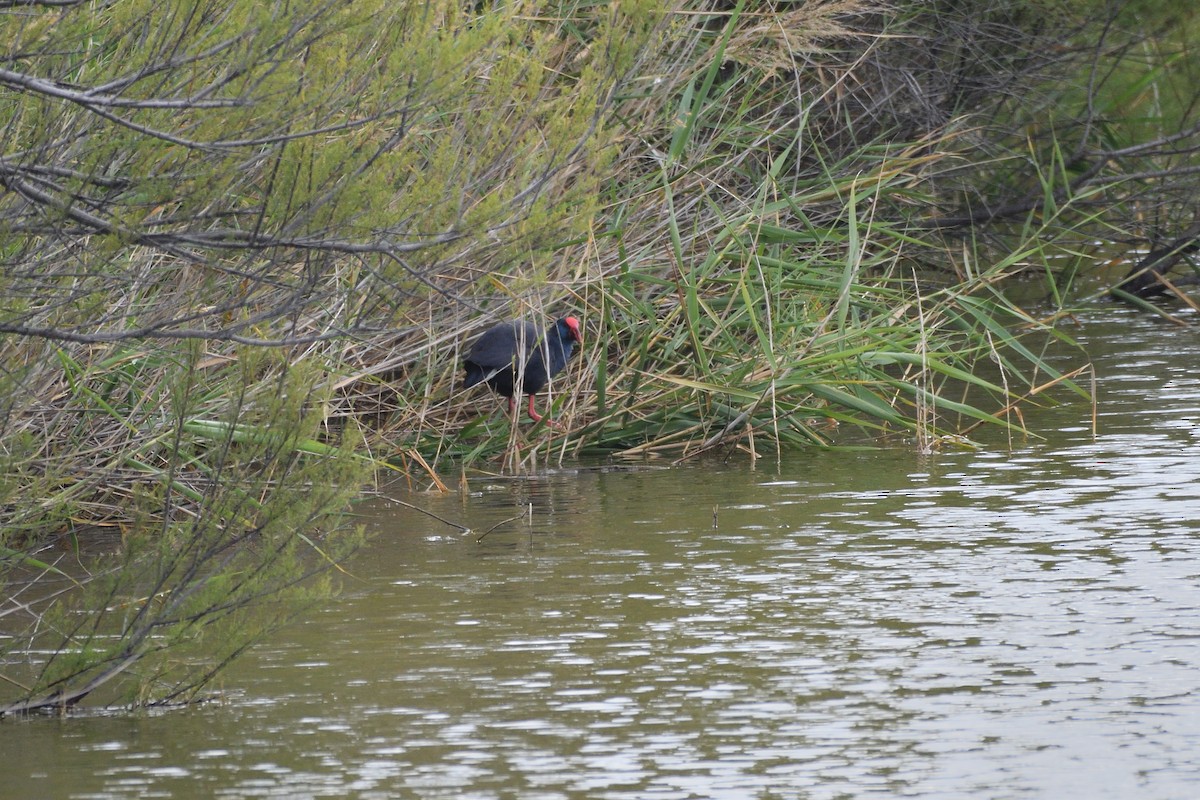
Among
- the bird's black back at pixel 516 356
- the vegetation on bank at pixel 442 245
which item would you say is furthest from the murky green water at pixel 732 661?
the bird's black back at pixel 516 356

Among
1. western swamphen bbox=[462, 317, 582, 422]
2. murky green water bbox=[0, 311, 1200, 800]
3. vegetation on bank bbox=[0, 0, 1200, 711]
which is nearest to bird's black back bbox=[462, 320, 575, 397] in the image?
western swamphen bbox=[462, 317, 582, 422]

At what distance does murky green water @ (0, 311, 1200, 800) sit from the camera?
4.25 metres

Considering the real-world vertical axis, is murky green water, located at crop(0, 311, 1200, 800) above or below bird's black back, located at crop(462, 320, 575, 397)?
below

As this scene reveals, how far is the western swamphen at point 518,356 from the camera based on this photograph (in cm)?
841

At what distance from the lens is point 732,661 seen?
5184 millimetres

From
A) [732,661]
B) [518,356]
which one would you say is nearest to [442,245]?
[732,661]

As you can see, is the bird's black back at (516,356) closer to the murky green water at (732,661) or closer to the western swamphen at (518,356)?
the western swamphen at (518,356)

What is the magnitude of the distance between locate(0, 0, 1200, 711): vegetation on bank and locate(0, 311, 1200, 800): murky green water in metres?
0.36

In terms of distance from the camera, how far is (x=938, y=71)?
476 inches

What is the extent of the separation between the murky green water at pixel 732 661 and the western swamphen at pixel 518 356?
70 centimetres

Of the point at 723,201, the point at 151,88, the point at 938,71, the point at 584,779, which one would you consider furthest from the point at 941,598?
the point at 938,71

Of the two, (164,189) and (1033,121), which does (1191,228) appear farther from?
(164,189)

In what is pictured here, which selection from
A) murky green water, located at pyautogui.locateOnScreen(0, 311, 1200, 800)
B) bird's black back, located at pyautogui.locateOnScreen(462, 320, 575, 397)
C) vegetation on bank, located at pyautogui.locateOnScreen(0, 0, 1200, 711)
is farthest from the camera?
bird's black back, located at pyautogui.locateOnScreen(462, 320, 575, 397)

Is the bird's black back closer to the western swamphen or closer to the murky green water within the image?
the western swamphen
